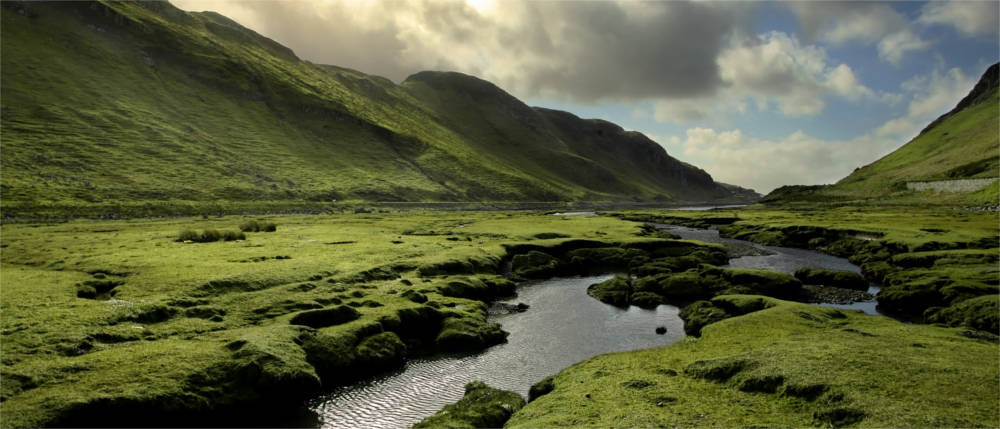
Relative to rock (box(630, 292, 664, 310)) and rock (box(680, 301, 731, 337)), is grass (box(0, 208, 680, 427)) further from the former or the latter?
rock (box(680, 301, 731, 337))

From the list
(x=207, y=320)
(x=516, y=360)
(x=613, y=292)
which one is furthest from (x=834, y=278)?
(x=207, y=320)

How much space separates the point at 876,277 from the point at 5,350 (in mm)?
82837

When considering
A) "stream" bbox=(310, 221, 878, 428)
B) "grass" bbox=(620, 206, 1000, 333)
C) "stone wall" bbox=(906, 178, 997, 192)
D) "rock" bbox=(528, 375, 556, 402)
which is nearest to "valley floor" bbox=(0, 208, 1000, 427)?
"grass" bbox=(620, 206, 1000, 333)

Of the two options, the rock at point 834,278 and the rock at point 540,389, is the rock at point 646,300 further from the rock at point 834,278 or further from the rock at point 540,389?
the rock at point 540,389

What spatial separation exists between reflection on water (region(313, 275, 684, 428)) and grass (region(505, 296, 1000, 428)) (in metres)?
4.83

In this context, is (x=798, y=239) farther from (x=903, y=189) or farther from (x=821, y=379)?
(x=903, y=189)

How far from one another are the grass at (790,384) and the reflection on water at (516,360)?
15.9 ft

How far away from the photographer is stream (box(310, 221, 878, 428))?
26.0 m

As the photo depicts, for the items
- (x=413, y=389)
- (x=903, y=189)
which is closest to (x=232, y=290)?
(x=413, y=389)

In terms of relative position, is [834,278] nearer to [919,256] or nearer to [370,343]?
[919,256]

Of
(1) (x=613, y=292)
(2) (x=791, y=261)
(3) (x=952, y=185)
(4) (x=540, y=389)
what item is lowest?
(4) (x=540, y=389)

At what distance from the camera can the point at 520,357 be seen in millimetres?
33219

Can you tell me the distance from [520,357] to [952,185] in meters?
213

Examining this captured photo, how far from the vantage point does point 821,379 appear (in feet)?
66.0
